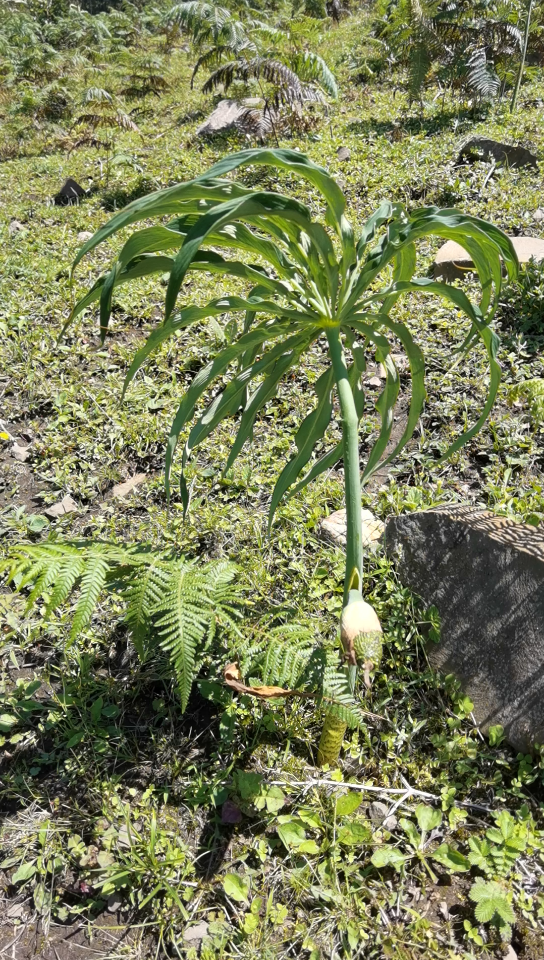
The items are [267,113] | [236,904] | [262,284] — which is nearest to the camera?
[262,284]

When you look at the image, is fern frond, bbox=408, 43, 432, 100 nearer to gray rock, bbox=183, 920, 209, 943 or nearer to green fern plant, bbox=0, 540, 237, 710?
green fern plant, bbox=0, 540, 237, 710

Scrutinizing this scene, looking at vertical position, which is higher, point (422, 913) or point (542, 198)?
point (542, 198)

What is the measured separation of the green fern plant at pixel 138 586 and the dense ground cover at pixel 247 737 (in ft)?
0.64

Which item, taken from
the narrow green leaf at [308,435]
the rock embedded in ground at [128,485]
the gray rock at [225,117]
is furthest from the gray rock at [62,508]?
the gray rock at [225,117]

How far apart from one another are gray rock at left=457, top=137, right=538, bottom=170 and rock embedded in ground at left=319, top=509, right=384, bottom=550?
3949mm

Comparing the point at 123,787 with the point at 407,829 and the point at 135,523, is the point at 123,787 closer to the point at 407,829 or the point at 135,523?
the point at 407,829

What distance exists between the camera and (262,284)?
140cm

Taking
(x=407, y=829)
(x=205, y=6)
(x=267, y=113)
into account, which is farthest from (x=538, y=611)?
(x=205, y=6)

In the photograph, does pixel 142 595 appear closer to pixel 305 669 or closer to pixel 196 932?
pixel 305 669

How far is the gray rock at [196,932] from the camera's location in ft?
4.89

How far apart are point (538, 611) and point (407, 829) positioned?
0.68 meters

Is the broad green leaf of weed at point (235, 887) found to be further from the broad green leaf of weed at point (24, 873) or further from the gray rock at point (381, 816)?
the broad green leaf of weed at point (24, 873)

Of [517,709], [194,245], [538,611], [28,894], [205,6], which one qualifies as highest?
[205,6]

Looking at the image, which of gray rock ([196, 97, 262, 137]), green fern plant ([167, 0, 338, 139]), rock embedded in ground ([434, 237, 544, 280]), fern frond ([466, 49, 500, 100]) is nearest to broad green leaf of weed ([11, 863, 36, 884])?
rock embedded in ground ([434, 237, 544, 280])
